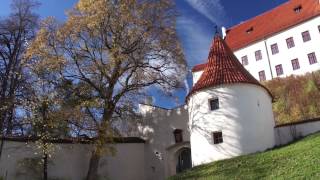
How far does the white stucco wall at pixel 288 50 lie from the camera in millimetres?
40719

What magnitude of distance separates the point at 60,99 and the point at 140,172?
835 cm

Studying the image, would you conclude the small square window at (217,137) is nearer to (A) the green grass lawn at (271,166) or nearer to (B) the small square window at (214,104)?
(B) the small square window at (214,104)

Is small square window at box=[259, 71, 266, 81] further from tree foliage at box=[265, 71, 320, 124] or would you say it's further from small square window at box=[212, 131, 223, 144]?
small square window at box=[212, 131, 223, 144]

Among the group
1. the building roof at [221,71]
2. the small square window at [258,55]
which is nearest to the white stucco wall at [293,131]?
the building roof at [221,71]

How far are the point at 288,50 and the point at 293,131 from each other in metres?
22.4

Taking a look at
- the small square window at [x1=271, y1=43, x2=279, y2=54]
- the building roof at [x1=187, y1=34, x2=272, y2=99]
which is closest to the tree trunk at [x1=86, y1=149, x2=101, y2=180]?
the building roof at [x1=187, y1=34, x2=272, y2=99]

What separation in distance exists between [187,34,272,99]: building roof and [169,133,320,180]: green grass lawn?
4173 mm

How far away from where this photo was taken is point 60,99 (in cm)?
2128

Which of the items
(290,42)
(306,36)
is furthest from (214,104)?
(290,42)

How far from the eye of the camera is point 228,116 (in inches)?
837

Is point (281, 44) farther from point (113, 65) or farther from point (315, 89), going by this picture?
point (113, 65)

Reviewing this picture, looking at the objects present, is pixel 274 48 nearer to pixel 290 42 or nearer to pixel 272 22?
pixel 290 42

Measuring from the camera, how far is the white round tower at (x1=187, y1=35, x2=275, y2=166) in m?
20.8

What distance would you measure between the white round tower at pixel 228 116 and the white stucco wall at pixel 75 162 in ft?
18.8
